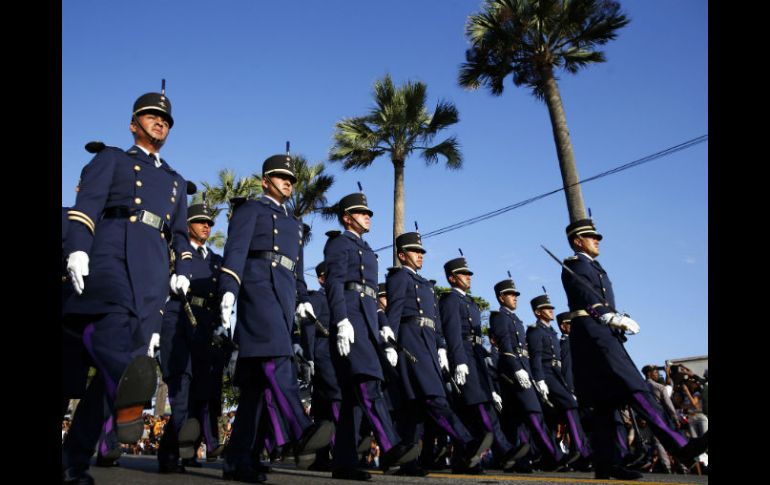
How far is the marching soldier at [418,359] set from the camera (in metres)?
7.11

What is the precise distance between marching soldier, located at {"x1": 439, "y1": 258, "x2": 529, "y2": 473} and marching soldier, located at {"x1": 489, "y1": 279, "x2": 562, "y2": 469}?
29 cm

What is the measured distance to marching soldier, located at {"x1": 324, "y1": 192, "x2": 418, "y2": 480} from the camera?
5789 millimetres

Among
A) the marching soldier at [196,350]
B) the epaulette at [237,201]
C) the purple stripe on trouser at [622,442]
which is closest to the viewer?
the epaulette at [237,201]

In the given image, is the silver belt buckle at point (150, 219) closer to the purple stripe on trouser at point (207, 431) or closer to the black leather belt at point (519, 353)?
the purple stripe on trouser at point (207, 431)

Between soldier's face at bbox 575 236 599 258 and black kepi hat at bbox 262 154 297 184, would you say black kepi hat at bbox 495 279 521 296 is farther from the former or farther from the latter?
black kepi hat at bbox 262 154 297 184

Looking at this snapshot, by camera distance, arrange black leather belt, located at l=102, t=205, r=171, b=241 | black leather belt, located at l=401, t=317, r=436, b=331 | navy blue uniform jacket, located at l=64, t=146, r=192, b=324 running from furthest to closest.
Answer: black leather belt, located at l=401, t=317, r=436, b=331 → black leather belt, located at l=102, t=205, r=171, b=241 → navy blue uniform jacket, located at l=64, t=146, r=192, b=324

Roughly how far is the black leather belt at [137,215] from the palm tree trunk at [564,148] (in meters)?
11.3

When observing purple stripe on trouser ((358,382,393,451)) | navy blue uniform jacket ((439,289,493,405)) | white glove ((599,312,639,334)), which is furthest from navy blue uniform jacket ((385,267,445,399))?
white glove ((599,312,639,334))

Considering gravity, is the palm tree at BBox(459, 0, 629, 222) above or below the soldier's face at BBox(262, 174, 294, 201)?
above

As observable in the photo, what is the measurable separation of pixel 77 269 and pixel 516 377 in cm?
668

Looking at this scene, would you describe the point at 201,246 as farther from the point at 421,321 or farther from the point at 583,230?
the point at 583,230

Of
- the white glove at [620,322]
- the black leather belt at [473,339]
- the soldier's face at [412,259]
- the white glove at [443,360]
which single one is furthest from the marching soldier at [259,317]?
the black leather belt at [473,339]
